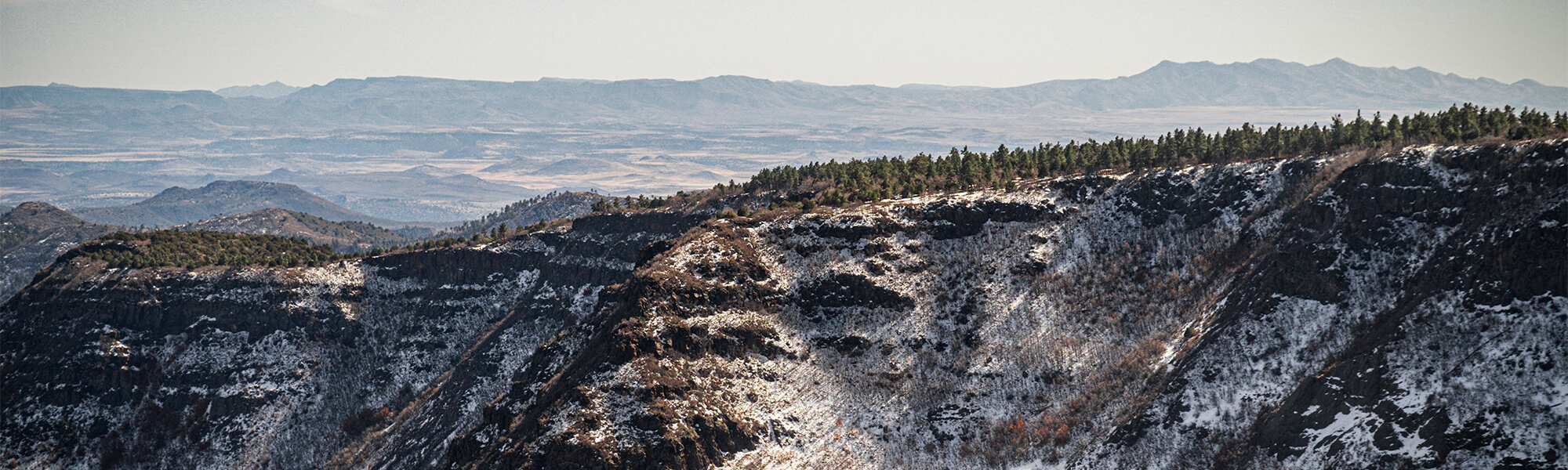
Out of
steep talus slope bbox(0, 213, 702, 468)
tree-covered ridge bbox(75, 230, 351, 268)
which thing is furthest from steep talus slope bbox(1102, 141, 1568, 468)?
tree-covered ridge bbox(75, 230, 351, 268)

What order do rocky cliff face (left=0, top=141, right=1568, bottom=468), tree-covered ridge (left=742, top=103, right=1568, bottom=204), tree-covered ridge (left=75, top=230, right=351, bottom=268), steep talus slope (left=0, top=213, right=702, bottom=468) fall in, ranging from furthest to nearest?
tree-covered ridge (left=75, top=230, right=351, bottom=268) → steep talus slope (left=0, top=213, right=702, bottom=468) → tree-covered ridge (left=742, top=103, right=1568, bottom=204) → rocky cliff face (left=0, top=141, right=1568, bottom=468)

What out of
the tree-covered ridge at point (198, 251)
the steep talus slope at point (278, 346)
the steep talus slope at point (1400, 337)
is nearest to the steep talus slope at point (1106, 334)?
the steep talus slope at point (1400, 337)

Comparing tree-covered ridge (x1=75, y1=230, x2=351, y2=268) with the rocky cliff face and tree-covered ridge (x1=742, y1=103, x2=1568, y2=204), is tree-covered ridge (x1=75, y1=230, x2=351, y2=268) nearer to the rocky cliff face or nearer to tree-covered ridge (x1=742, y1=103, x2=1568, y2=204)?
the rocky cliff face

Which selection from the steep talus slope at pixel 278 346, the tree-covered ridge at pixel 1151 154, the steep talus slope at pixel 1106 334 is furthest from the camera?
the steep talus slope at pixel 278 346

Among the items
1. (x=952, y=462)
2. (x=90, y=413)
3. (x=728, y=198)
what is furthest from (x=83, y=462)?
(x=952, y=462)

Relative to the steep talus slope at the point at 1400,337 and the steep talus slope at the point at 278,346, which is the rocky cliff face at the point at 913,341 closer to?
the steep talus slope at the point at 1400,337

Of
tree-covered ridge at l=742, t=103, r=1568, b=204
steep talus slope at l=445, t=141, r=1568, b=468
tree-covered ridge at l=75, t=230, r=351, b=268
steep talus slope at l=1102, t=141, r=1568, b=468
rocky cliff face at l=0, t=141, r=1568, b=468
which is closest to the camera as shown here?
steep talus slope at l=1102, t=141, r=1568, b=468

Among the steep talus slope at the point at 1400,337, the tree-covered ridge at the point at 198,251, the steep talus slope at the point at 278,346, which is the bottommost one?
the steep talus slope at the point at 278,346
